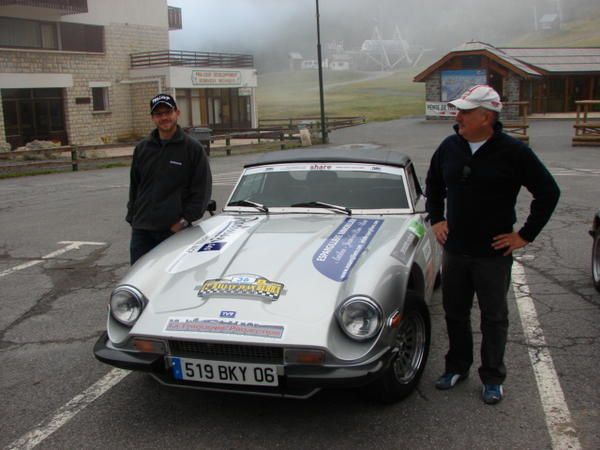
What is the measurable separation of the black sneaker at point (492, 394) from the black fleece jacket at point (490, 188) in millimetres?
780

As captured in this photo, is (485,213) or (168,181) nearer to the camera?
(485,213)

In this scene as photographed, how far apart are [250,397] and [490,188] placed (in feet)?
6.02

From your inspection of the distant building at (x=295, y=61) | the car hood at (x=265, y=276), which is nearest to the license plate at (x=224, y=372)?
the car hood at (x=265, y=276)

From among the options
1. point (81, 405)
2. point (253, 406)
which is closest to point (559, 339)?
point (253, 406)

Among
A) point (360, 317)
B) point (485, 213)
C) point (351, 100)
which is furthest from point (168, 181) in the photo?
point (351, 100)

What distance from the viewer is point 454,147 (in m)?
3.76

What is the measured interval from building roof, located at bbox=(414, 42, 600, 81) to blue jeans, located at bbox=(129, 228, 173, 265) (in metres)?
35.5

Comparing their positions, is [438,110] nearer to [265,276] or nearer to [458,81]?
[458,81]

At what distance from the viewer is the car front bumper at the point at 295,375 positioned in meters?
3.33

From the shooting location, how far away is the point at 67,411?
390cm

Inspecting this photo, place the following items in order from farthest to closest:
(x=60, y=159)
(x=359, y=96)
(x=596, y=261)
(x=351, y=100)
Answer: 1. (x=359, y=96)
2. (x=351, y=100)
3. (x=60, y=159)
4. (x=596, y=261)

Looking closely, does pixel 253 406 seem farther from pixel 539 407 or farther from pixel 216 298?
pixel 539 407

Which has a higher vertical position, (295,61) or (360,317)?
(295,61)

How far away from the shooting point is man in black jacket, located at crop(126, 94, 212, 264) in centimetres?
488
